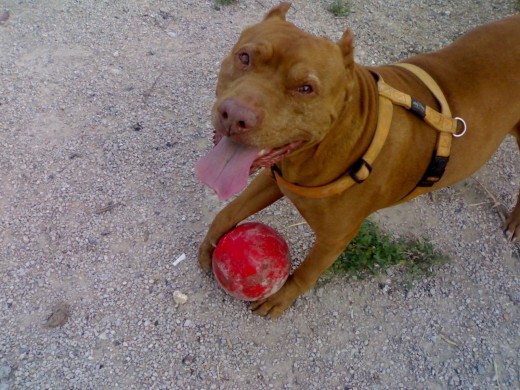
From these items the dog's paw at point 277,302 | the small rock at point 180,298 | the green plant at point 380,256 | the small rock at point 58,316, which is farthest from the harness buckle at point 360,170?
the small rock at point 58,316

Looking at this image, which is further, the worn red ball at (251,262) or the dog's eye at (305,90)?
the worn red ball at (251,262)

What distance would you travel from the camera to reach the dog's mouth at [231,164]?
251cm

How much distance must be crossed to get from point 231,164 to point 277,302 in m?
1.32

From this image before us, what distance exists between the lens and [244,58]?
2.54 metres

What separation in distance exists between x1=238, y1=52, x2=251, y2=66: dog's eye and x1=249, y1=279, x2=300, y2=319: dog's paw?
5.26ft

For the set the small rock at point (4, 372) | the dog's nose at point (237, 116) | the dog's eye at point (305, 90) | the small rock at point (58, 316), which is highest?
the dog's eye at point (305, 90)

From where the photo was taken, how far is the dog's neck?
106 inches

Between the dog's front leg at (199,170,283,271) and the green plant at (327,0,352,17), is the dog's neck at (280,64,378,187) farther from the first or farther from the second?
the green plant at (327,0,352,17)

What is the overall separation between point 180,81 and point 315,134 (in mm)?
2733

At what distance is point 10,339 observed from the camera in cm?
319

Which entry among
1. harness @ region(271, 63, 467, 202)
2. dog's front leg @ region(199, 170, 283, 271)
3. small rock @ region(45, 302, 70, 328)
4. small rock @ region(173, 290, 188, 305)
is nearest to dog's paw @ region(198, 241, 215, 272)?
dog's front leg @ region(199, 170, 283, 271)

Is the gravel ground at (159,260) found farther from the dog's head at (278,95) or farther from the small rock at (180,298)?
the dog's head at (278,95)

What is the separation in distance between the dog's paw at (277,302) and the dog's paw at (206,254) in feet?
1.43

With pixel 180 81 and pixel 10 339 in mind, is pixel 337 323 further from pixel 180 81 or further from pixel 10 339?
pixel 180 81
